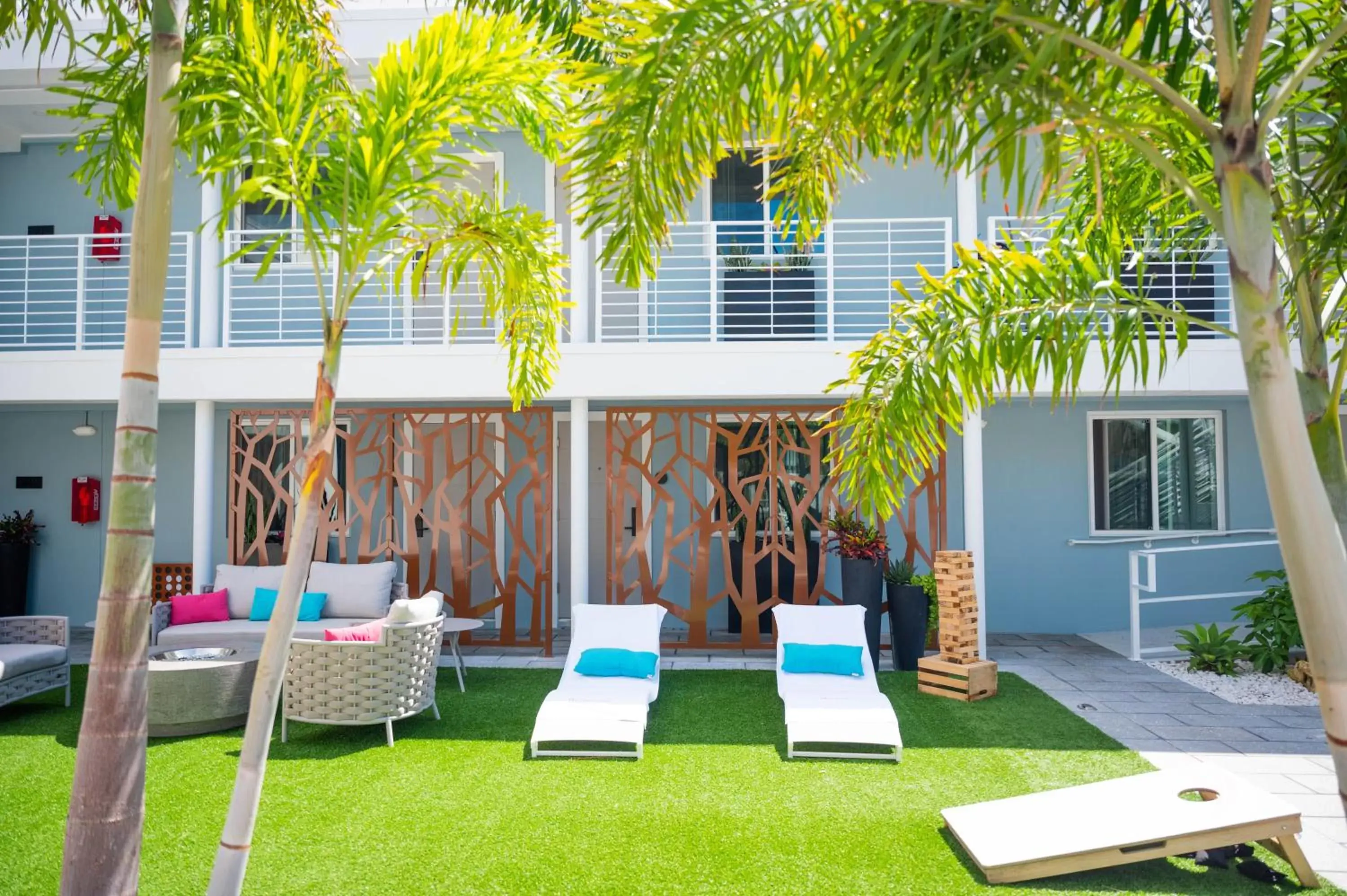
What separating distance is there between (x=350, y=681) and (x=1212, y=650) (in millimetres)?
7435

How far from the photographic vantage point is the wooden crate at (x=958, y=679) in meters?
7.36

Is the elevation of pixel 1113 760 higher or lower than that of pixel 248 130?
lower

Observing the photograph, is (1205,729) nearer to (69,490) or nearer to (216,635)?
(216,635)

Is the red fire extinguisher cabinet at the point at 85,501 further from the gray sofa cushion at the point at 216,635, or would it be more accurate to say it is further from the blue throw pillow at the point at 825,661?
the blue throw pillow at the point at 825,661

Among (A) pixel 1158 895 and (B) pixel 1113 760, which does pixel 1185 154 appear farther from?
(B) pixel 1113 760

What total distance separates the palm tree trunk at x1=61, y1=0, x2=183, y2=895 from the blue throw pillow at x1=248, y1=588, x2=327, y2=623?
560cm

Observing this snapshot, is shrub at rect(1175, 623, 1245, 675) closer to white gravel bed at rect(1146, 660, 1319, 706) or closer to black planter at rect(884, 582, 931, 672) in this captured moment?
white gravel bed at rect(1146, 660, 1319, 706)

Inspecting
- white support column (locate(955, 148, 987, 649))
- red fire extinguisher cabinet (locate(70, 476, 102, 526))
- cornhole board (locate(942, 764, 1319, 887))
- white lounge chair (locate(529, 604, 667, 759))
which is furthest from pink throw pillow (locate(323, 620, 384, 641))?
red fire extinguisher cabinet (locate(70, 476, 102, 526))

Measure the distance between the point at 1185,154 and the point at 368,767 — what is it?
5464mm

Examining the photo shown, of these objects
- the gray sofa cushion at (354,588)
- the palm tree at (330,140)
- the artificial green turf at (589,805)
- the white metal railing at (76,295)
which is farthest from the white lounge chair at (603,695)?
the white metal railing at (76,295)

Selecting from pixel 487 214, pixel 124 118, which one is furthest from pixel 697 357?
pixel 124 118

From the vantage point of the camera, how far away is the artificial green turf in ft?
13.7

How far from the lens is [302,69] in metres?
3.09

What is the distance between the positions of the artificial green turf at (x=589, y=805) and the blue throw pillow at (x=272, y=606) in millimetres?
1719
